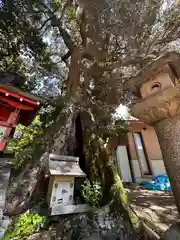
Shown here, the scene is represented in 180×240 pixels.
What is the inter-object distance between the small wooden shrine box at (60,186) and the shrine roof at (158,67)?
85.7 inches

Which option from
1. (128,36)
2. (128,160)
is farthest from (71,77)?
(128,160)

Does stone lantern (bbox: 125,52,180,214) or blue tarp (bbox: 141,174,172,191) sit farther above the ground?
stone lantern (bbox: 125,52,180,214)

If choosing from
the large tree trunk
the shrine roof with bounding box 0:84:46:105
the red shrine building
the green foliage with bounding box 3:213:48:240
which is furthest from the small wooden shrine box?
the shrine roof with bounding box 0:84:46:105

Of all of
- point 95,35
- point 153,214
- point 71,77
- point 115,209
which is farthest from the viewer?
point 71,77

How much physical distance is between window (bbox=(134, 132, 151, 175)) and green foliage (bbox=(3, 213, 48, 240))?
23.1 feet

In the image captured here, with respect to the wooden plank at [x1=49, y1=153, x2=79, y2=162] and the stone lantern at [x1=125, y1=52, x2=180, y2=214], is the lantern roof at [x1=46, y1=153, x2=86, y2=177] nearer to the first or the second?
the wooden plank at [x1=49, y1=153, x2=79, y2=162]

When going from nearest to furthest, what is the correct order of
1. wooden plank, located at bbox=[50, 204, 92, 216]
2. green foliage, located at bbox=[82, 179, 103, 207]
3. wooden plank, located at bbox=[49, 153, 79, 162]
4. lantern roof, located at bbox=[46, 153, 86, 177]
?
1. wooden plank, located at bbox=[50, 204, 92, 216]
2. lantern roof, located at bbox=[46, 153, 86, 177]
3. wooden plank, located at bbox=[49, 153, 79, 162]
4. green foliage, located at bbox=[82, 179, 103, 207]

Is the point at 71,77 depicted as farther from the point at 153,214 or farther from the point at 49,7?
the point at 153,214

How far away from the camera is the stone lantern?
196 centimetres

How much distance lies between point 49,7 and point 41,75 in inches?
116

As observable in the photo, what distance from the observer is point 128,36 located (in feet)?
17.7

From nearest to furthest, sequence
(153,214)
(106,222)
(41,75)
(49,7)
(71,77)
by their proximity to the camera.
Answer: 1. (106,222)
2. (153,214)
3. (71,77)
4. (49,7)
5. (41,75)

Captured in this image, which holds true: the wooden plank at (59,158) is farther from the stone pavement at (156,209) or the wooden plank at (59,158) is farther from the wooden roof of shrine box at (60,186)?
the stone pavement at (156,209)

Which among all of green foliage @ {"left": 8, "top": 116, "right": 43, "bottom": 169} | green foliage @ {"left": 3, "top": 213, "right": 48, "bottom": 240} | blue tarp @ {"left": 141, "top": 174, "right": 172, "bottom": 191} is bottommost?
green foliage @ {"left": 3, "top": 213, "right": 48, "bottom": 240}
